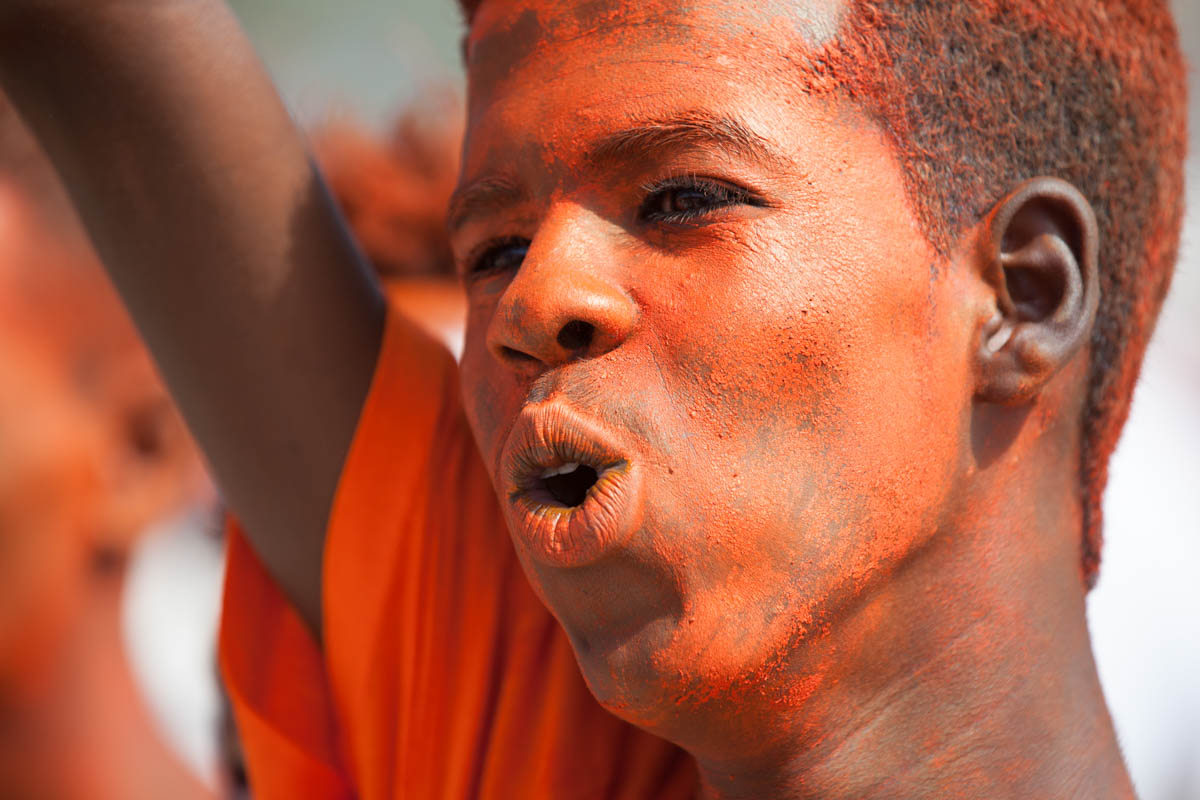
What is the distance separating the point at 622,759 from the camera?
121 cm

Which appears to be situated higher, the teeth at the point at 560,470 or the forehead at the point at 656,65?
the forehead at the point at 656,65

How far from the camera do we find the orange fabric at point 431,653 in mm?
1184

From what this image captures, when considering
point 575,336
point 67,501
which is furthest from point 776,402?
point 67,501

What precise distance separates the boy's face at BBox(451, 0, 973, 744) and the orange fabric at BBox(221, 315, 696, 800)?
281 mm

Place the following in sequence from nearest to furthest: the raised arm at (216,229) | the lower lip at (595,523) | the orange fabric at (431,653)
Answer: the lower lip at (595,523) < the raised arm at (216,229) < the orange fabric at (431,653)

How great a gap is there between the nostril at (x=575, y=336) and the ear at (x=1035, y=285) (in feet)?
1.06

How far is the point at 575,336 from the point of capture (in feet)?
2.95

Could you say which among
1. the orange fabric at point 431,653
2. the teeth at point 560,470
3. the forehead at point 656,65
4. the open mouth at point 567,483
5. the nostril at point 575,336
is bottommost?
the orange fabric at point 431,653

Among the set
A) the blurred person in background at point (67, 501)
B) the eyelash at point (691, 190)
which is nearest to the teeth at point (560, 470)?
the eyelash at point (691, 190)

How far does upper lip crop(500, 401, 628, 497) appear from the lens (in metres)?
0.85

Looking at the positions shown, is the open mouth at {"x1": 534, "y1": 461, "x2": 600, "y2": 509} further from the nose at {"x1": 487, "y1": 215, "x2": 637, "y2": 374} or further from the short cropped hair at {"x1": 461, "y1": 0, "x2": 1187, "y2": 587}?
the short cropped hair at {"x1": 461, "y1": 0, "x2": 1187, "y2": 587}

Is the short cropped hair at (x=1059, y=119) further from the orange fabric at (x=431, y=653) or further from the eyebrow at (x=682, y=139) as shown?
the orange fabric at (x=431, y=653)

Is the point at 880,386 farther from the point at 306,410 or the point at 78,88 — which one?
the point at 78,88

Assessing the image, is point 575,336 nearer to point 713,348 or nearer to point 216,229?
point 713,348
